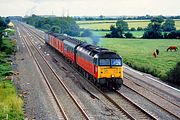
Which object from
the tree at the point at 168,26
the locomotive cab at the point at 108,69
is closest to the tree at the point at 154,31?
the tree at the point at 168,26

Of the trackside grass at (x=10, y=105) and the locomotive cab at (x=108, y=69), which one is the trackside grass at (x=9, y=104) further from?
the locomotive cab at (x=108, y=69)

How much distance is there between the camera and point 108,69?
28.7 m

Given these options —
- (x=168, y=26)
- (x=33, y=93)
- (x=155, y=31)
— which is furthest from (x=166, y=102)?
(x=168, y=26)

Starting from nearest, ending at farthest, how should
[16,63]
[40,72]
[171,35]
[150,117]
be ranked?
[150,117] → [40,72] → [16,63] → [171,35]

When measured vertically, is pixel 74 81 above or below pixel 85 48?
below

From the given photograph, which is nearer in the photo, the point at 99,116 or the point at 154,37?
the point at 99,116

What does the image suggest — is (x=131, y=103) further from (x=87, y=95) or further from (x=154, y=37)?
(x=154, y=37)

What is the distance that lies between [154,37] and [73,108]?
82339mm

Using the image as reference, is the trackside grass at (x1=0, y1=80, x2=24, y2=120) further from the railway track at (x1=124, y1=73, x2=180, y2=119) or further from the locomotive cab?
the railway track at (x1=124, y1=73, x2=180, y2=119)

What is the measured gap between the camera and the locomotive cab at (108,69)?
2852cm

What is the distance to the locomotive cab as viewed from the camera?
93.6ft

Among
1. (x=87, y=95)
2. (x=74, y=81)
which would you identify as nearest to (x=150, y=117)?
(x=87, y=95)

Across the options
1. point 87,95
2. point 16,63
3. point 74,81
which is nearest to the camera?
point 87,95

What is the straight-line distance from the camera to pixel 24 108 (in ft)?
76.7
